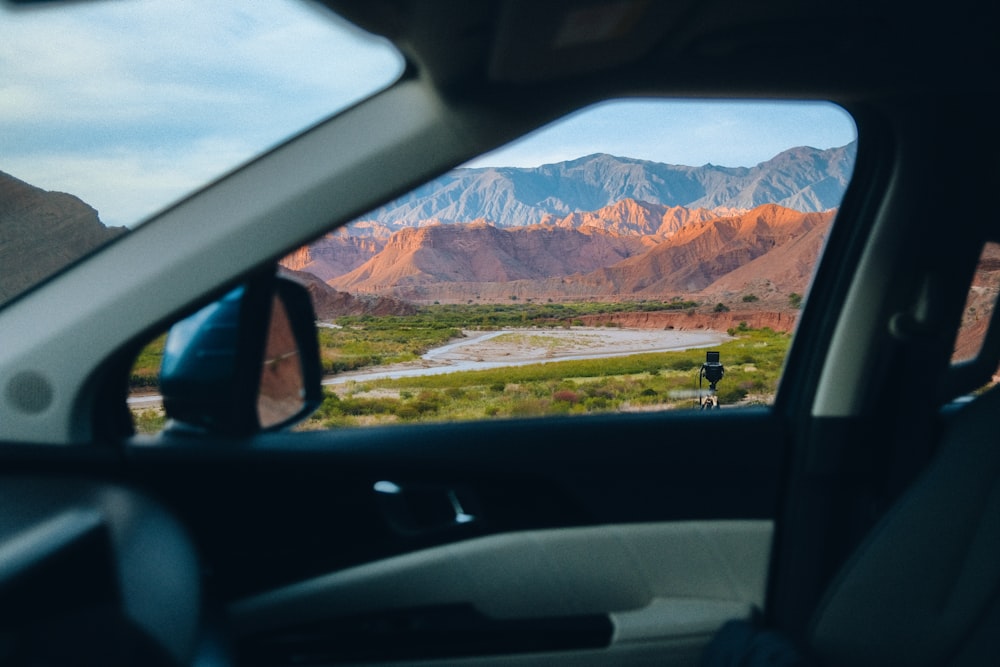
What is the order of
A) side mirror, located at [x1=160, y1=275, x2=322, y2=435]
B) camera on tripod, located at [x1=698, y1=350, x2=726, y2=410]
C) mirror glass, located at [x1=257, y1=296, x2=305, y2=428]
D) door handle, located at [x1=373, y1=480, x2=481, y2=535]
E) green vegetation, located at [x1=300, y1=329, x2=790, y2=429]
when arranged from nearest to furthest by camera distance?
side mirror, located at [x1=160, y1=275, x2=322, y2=435] → mirror glass, located at [x1=257, y1=296, x2=305, y2=428] → door handle, located at [x1=373, y1=480, x2=481, y2=535] → green vegetation, located at [x1=300, y1=329, x2=790, y2=429] → camera on tripod, located at [x1=698, y1=350, x2=726, y2=410]

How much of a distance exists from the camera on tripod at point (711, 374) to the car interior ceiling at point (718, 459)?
0.17 meters

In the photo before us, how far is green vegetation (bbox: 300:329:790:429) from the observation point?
2549 millimetres

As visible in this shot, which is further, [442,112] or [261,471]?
[261,471]

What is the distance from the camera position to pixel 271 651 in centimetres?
222

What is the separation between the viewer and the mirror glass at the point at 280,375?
6.66 feet

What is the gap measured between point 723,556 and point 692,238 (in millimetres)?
1300

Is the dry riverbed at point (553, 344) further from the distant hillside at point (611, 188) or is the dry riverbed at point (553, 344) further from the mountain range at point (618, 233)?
the distant hillside at point (611, 188)

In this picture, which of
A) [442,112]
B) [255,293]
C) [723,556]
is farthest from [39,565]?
[723,556]

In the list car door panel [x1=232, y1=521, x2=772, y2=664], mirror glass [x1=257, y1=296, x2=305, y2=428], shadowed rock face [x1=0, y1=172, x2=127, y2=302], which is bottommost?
car door panel [x1=232, y1=521, x2=772, y2=664]

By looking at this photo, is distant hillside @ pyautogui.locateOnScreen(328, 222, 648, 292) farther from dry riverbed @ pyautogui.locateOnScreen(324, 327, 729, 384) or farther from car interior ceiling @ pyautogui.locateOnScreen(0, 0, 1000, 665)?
car interior ceiling @ pyautogui.locateOnScreen(0, 0, 1000, 665)

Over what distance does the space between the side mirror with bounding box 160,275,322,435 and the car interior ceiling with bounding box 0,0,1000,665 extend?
14 cm

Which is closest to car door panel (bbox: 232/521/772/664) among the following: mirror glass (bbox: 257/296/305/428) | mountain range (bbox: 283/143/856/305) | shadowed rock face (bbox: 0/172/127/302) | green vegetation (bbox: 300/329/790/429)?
green vegetation (bbox: 300/329/790/429)

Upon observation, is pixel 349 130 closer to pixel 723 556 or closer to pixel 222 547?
pixel 222 547

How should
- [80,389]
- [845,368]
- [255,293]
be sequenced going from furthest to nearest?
[845,368]
[255,293]
[80,389]
